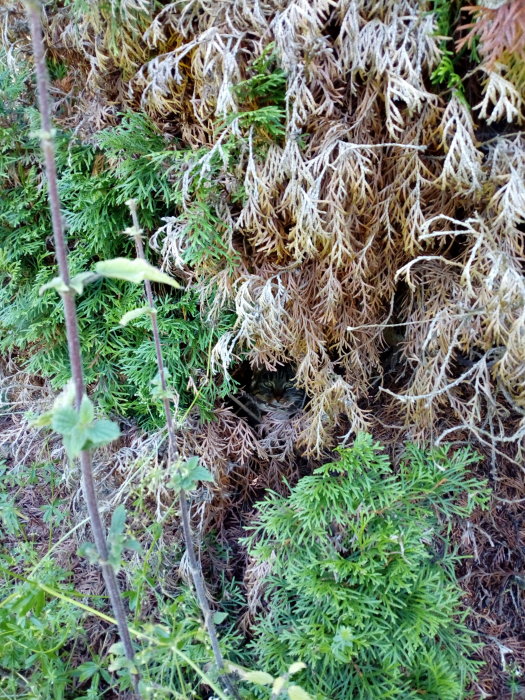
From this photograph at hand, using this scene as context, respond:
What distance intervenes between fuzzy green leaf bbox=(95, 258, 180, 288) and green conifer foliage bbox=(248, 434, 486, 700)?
0.75m

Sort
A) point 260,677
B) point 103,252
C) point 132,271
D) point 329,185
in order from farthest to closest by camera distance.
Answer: point 103,252 → point 329,185 → point 260,677 → point 132,271

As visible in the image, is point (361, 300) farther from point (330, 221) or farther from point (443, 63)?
point (443, 63)

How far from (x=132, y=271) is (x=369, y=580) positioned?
0.90 metres

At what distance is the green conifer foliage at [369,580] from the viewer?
3.38 ft

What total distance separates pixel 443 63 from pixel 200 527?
48.8 inches

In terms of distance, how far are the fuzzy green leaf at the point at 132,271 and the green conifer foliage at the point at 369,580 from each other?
751mm

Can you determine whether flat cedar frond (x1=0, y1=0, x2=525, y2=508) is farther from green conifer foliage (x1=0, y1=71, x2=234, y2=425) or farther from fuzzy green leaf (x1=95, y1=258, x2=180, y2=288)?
fuzzy green leaf (x1=95, y1=258, x2=180, y2=288)

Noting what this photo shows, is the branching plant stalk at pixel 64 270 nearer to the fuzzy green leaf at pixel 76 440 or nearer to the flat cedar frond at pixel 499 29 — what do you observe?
the fuzzy green leaf at pixel 76 440

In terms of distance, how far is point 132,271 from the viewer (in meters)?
0.61

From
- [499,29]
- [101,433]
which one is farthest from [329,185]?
[101,433]

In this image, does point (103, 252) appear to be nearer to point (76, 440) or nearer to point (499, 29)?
point (76, 440)

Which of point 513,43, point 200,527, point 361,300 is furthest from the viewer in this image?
point 200,527

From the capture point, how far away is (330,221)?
42.6 inches

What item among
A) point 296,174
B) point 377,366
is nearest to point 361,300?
point 377,366
